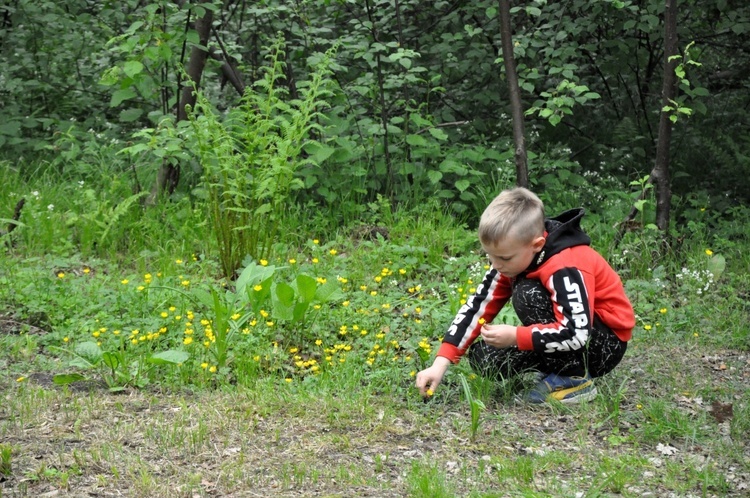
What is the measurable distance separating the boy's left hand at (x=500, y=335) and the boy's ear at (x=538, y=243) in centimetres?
34

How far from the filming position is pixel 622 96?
826 cm

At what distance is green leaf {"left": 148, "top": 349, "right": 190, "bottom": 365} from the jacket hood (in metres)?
1.60

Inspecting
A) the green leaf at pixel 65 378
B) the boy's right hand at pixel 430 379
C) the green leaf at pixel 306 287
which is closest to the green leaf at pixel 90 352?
the green leaf at pixel 65 378

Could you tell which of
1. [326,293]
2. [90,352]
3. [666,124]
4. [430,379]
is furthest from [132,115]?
[430,379]

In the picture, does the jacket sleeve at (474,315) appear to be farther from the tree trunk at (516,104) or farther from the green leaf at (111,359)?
the tree trunk at (516,104)

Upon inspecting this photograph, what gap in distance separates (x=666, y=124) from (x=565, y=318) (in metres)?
2.92

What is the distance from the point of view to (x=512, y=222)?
3.38 m

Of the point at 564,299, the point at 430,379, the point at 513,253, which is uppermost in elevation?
the point at 513,253

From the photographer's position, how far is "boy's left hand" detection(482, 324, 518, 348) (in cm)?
343

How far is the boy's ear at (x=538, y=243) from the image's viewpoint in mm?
3420

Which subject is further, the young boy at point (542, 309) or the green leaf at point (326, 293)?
the green leaf at point (326, 293)

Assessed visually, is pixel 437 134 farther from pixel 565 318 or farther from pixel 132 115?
pixel 565 318

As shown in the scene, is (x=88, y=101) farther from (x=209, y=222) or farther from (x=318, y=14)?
(x=209, y=222)

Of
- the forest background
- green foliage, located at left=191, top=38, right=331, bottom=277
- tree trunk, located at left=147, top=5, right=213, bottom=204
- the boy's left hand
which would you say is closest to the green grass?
the forest background
